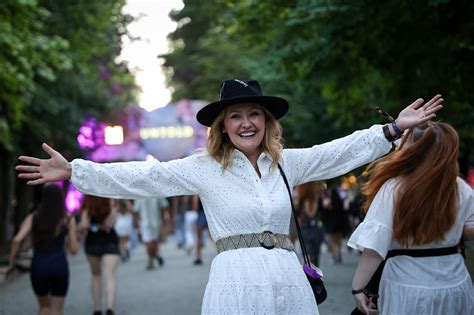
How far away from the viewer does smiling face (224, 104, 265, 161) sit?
5.24 m

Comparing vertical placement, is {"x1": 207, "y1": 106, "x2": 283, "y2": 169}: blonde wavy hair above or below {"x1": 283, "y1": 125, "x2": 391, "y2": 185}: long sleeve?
above

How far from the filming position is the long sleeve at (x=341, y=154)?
5.35 metres

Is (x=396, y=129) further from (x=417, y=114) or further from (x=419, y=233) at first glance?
(x=419, y=233)

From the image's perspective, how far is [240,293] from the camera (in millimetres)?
4918

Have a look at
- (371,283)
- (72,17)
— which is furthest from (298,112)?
(371,283)

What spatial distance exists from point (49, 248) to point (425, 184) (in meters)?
5.32

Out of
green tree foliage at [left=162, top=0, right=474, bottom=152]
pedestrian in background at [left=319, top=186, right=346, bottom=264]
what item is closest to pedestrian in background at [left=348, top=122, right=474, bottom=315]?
green tree foliage at [left=162, top=0, right=474, bottom=152]

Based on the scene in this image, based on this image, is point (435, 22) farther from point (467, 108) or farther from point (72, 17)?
point (72, 17)

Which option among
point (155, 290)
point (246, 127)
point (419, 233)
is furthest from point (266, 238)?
point (155, 290)

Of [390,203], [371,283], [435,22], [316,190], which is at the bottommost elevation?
[371,283]

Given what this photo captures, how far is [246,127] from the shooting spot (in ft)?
17.3

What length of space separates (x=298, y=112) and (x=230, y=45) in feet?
37.2

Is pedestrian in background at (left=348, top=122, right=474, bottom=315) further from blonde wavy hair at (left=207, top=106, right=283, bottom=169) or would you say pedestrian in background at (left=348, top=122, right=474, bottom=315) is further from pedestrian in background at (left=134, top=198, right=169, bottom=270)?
pedestrian in background at (left=134, top=198, right=169, bottom=270)

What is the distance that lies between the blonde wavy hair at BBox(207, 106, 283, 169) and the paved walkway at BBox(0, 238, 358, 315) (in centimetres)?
631
